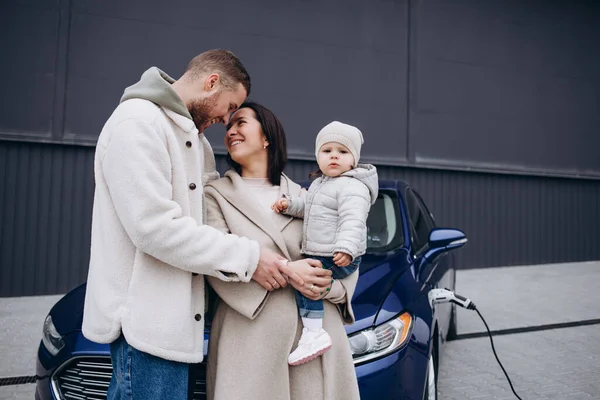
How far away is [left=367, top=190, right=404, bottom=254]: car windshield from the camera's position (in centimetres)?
331

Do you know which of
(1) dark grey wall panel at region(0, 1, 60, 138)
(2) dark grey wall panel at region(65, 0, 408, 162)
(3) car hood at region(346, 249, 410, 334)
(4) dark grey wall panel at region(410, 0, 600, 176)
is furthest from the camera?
(4) dark grey wall panel at region(410, 0, 600, 176)

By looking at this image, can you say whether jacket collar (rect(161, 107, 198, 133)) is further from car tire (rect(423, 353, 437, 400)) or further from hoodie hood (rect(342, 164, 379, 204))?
car tire (rect(423, 353, 437, 400))

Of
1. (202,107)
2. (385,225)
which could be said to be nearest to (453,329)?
(385,225)

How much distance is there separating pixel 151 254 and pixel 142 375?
36 centimetres

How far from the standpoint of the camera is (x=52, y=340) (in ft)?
8.11

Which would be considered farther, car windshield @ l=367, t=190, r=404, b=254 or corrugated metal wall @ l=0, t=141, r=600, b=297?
corrugated metal wall @ l=0, t=141, r=600, b=297

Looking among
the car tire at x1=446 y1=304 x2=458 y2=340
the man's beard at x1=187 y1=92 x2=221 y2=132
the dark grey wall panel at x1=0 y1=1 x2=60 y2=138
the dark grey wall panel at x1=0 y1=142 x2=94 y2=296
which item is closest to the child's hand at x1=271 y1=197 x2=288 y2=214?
the man's beard at x1=187 y1=92 x2=221 y2=132

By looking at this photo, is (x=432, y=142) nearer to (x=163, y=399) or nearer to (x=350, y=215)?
(x=350, y=215)

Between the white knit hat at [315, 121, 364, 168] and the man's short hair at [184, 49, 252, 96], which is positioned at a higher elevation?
the man's short hair at [184, 49, 252, 96]

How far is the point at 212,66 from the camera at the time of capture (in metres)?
1.69

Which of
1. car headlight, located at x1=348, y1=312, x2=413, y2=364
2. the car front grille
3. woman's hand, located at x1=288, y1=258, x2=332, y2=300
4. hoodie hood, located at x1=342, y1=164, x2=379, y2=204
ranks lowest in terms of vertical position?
the car front grille

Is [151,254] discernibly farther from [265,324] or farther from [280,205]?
[280,205]

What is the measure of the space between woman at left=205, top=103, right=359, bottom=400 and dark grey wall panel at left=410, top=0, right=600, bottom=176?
7847mm

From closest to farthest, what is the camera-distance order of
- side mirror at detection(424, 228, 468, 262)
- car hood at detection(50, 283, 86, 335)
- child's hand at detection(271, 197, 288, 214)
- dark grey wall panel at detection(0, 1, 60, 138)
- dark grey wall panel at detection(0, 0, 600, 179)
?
child's hand at detection(271, 197, 288, 214), car hood at detection(50, 283, 86, 335), side mirror at detection(424, 228, 468, 262), dark grey wall panel at detection(0, 1, 60, 138), dark grey wall panel at detection(0, 0, 600, 179)
